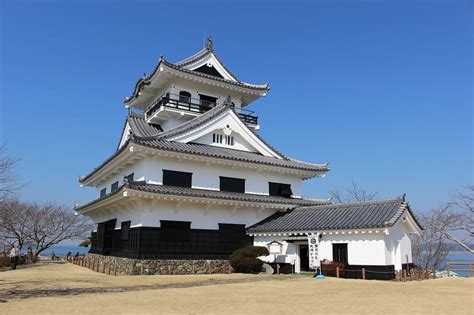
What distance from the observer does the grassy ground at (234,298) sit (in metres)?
9.69

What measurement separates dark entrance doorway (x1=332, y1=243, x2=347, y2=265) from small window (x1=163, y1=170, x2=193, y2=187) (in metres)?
9.11

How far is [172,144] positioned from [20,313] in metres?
14.6

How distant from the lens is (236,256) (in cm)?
2155

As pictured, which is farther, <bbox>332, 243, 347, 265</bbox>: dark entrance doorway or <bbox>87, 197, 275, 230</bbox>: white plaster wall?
<bbox>87, 197, 275, 230</bbox>: white plaster wall

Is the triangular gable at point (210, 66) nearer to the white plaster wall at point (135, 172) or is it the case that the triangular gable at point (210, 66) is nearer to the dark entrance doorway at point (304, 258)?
the white plaster wall at point (135, 172)

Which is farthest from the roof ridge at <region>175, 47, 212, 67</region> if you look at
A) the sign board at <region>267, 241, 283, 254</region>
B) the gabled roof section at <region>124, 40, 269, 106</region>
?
the sign board at <region>267, 241, 283, 254</region>

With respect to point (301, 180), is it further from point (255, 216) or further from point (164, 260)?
point (164, 260)

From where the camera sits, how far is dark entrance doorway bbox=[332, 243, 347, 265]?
1948 centimetres

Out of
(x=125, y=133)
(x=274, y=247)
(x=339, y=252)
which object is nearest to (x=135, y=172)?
(x=125, y=133)

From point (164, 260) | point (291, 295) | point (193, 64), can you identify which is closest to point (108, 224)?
point (164, 260)

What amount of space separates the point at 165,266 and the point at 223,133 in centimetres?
990

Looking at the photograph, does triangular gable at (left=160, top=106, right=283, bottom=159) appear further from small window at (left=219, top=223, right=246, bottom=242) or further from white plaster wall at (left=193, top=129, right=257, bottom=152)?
small window at (left=219, top=223, right=246, bottom=242)

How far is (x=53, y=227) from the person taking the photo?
43125 millimetres

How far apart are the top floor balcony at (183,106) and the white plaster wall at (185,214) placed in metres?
7.75
